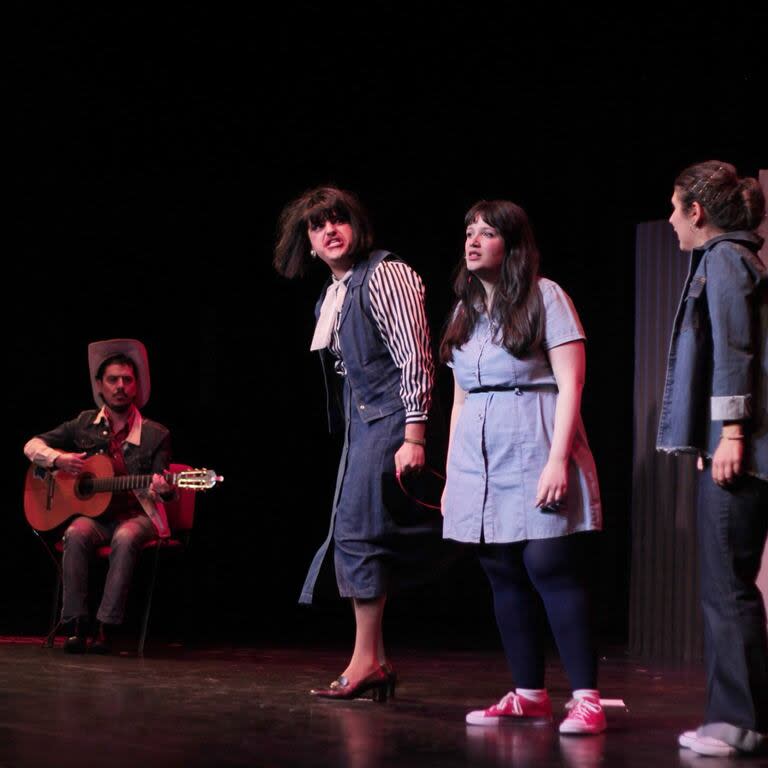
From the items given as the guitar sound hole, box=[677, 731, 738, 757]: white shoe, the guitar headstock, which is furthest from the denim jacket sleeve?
the guitar sound hole

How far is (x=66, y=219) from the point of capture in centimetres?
679

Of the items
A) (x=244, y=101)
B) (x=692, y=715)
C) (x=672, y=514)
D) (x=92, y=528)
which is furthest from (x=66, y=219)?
(x=692, y=715)

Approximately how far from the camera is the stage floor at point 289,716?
273 cm

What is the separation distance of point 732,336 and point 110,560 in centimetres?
310

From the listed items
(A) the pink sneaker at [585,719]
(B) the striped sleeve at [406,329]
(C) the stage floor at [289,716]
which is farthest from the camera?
(B) the striped sleeve at [406,329]

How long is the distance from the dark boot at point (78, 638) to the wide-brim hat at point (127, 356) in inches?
39.0

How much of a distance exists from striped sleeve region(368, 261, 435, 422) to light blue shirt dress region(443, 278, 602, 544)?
1.06 feet

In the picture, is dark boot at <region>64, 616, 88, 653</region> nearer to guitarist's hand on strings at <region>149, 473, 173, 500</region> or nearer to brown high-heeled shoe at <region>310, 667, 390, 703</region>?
guitarist's hand on strings at <region>149, 473, 173, 500</region>

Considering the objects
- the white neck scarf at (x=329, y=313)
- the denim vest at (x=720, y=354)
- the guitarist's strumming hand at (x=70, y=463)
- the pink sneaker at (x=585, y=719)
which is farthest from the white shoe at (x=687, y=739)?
the guitarist's strumming hand at (x=70, y=463)

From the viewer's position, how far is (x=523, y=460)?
316cm

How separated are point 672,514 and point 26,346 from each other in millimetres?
3649

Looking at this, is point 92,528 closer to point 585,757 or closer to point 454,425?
point 454,425

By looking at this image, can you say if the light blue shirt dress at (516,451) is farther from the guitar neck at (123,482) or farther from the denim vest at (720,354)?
the guitar neck at (123,482)

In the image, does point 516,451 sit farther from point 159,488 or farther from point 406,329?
point 159,488
